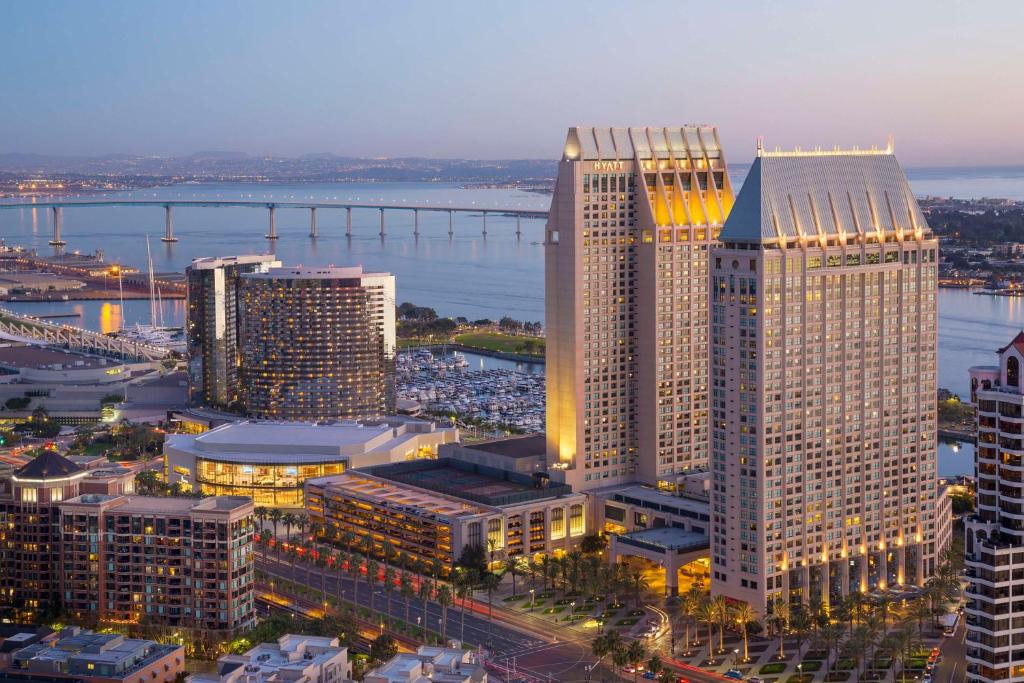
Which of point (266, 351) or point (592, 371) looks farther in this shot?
point (266, 351)

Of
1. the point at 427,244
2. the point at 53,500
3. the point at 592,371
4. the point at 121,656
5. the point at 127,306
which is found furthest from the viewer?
the point at 427,244

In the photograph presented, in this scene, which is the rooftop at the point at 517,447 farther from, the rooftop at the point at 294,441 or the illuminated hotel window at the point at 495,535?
the rooftop at the point at 294,441

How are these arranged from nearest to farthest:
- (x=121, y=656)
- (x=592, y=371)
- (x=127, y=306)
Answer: (x=121, y=656) < (x=592, y=371) < (x=127, y=306)

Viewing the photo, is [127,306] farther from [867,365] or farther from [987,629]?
[987,629]

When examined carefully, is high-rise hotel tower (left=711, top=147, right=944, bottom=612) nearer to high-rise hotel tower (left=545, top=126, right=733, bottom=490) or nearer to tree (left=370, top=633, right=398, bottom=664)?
high-rise hotel tower (left=545, top=126, right=733, bottom=490)

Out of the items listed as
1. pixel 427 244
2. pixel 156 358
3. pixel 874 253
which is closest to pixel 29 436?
pixel 156 358

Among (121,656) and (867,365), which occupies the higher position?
(867,365)

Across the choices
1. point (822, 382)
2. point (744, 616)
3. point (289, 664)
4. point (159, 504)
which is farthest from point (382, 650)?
point (822, 382)

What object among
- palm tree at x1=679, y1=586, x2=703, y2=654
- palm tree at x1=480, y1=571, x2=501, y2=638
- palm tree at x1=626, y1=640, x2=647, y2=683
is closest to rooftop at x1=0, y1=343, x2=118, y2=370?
palm tree at x1=480, y1=571, x2=501, y2=638
